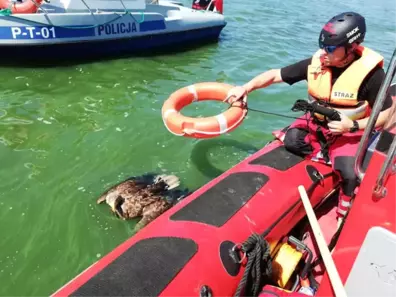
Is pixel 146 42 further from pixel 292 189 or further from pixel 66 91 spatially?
pixel 292 189

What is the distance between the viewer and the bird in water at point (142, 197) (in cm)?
417

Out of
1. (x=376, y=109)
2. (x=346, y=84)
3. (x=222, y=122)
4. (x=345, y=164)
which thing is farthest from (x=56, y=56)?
(x=376, y=109)

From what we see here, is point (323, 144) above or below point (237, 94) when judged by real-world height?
below

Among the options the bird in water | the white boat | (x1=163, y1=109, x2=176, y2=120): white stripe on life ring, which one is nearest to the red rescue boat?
(x1=163, y1=109, x2=176, y2=120): white stripe on life ring

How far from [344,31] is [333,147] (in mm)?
1083

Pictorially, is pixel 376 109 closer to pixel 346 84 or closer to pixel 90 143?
pixel 346 84

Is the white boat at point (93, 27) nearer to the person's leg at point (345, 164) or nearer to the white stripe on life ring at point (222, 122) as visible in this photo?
the white stripe on life ring at point (222, 122)

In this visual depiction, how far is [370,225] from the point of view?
177cm

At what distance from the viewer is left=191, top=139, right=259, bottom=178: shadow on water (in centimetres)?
530

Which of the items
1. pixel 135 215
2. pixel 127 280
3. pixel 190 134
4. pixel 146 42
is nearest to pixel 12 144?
pixel 135 215

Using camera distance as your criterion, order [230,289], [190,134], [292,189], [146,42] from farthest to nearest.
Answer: [146,42]
[190,134]
[292,189]
[230,289]

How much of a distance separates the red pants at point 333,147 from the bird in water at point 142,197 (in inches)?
58.0

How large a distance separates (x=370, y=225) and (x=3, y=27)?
764 cm

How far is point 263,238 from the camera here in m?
2.65
